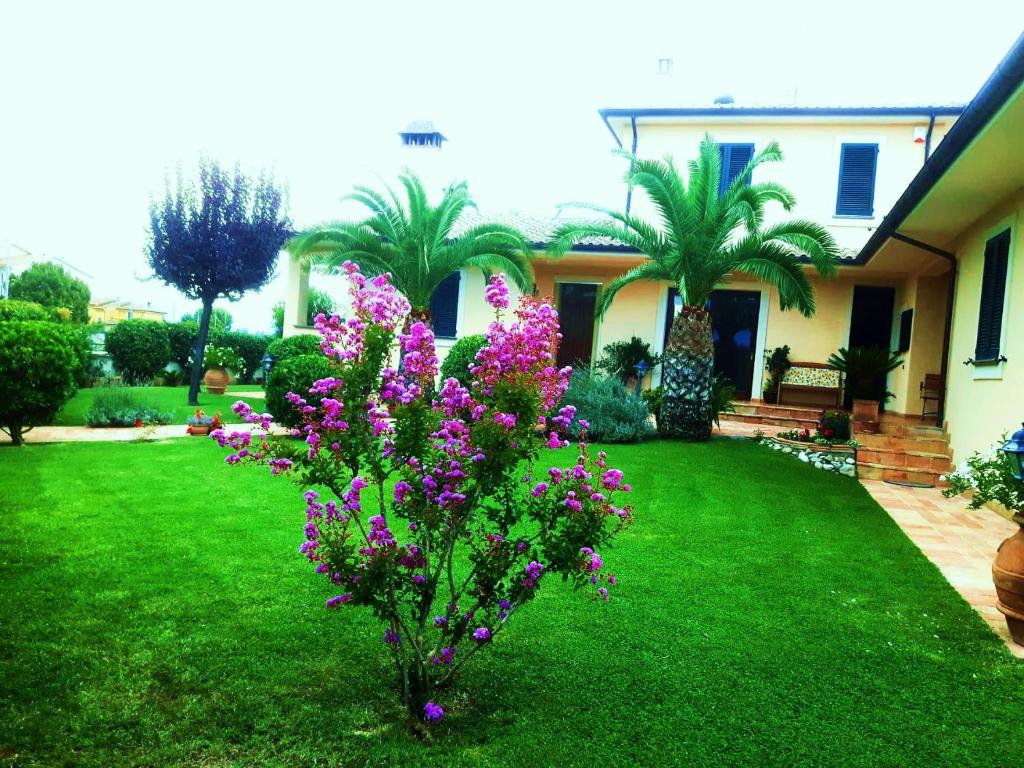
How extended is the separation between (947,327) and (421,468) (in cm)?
1097

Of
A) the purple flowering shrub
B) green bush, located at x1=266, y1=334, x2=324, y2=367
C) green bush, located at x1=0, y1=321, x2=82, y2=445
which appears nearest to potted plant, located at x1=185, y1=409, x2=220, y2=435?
green bush, located at x1=0, y1=321, x2=82, y2=445

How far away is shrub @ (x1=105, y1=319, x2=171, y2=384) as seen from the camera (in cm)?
1861

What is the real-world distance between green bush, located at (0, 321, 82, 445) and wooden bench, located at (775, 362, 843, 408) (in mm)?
12543

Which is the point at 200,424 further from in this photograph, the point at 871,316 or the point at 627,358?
the point at 871,316

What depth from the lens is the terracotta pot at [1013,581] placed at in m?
4.05

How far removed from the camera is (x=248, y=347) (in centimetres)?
2234

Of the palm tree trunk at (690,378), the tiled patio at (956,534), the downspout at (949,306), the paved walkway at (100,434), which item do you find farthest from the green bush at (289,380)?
the downspout at (949,306)

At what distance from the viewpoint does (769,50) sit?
19.2 meters

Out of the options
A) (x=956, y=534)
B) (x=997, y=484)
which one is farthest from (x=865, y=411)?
(x=997, y=484)

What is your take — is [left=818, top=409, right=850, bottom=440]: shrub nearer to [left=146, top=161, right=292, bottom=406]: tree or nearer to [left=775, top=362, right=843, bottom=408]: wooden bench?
[left=775, top=362, right=843, bottom=408]: wooden bench

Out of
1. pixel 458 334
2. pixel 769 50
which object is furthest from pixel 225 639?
pixel 769 50

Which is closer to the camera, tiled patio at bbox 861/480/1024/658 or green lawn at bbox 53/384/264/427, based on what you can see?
tiled patio at bbox 861/480/1024/658

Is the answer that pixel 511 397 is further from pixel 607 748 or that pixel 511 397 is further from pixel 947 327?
pixel 947 327

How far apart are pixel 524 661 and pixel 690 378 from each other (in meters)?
8.62
